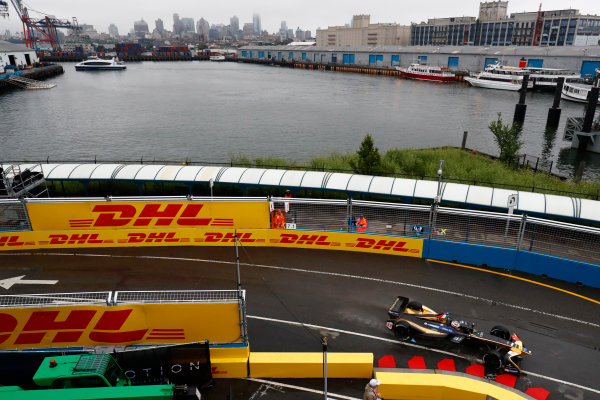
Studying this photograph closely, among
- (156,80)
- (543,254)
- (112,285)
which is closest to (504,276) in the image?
(543,254)

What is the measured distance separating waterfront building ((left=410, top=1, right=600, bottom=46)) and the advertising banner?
170691 mm

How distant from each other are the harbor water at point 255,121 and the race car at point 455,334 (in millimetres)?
30857

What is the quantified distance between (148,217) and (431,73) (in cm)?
10482

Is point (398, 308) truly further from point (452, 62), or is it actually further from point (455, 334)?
point (452, 62)

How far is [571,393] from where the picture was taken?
1070cm

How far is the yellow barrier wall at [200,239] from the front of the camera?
17.9 meters

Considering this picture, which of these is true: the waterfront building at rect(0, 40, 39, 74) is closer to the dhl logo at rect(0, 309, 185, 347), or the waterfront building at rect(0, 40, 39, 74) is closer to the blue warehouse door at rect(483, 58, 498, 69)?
the dhl logo at rect(0, 309, 185, 347)

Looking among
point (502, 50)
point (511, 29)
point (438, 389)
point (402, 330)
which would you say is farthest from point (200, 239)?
point (511, 29)

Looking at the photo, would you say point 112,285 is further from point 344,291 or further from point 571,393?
point 571,393

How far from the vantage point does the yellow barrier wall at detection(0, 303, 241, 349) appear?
10234 mm

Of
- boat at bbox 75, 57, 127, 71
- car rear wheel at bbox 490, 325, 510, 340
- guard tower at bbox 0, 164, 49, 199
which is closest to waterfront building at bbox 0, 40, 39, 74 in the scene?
boat at bbox 75, 57, 127, 71

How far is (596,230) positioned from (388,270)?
754 centimetres

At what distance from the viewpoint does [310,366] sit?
10883 mm

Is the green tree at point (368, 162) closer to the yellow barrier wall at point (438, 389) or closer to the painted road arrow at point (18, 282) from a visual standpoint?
the yellow barrier wall at point (438, 389)
